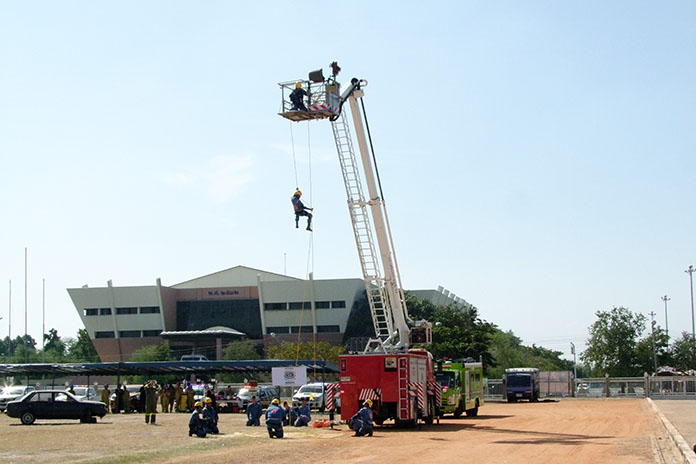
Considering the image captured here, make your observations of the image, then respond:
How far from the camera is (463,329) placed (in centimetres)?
7594

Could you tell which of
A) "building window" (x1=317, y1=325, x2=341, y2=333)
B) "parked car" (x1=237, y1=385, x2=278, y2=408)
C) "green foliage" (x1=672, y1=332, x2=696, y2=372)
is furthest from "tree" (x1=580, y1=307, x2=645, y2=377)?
"parked car" (x1=237, y1=385, x2=278, y2=408)

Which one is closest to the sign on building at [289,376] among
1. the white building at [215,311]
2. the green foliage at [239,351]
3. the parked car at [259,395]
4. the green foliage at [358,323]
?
the parked car at [259,395]

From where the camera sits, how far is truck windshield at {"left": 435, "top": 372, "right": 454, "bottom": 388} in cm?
3516

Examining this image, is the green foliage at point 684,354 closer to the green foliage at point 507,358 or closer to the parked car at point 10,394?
the green foliage at point 507,358

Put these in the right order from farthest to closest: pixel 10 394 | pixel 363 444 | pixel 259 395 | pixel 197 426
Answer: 1. pixel 10 394
2. pixel 259 395
3. pixel 197 426
4. pixel 363 444

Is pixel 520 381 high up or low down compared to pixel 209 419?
down

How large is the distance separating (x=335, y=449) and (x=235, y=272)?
90.7m

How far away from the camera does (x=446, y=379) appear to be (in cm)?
3528

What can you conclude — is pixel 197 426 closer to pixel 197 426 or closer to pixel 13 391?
pixel 197 426

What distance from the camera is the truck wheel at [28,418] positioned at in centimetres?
3562

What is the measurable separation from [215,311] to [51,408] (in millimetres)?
74088

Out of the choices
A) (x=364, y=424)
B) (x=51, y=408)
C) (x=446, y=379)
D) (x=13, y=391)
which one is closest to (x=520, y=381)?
(x=446, y=379)

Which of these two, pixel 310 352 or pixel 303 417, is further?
pixel 310 352

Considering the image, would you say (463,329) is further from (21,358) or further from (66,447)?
(21,358)
